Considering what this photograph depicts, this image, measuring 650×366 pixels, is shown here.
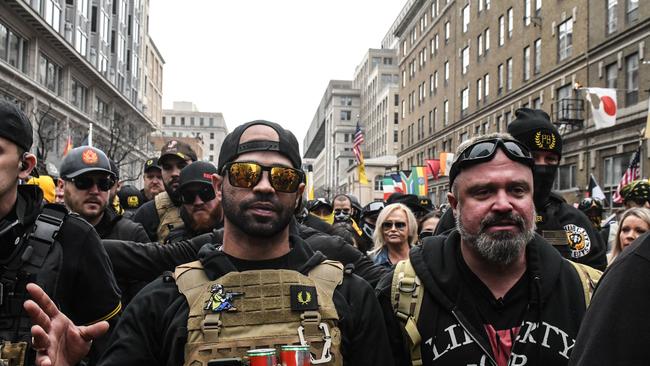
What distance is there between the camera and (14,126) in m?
3.04

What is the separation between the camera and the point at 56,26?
3922 cm

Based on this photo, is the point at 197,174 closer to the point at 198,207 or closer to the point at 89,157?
the point at 198,207

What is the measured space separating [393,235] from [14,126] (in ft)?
14.2

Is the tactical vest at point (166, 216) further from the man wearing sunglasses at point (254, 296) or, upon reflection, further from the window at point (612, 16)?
the window at point (612, 16)

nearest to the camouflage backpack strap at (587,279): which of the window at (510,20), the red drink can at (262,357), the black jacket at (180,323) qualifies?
the black jacket at (180,323)

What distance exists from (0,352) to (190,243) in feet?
5.25

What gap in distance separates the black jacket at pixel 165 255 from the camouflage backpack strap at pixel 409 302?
86cm

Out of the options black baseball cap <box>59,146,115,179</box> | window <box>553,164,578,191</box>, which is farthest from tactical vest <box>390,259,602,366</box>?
window <box>553,164,578,191</box>

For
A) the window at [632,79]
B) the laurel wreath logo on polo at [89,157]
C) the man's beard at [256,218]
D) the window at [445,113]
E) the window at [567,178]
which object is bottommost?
Answer: the man's beard at [256,218]

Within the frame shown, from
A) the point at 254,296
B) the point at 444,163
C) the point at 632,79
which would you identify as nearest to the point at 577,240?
the point at 254,296

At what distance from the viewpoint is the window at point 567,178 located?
30250mm

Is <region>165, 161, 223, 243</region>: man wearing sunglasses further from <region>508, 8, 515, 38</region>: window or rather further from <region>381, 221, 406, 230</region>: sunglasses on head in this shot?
<region>508, 8, 515, 38</region>: window

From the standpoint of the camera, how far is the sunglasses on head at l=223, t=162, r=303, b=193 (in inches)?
115

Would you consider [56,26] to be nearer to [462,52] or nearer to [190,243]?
[462,52]
